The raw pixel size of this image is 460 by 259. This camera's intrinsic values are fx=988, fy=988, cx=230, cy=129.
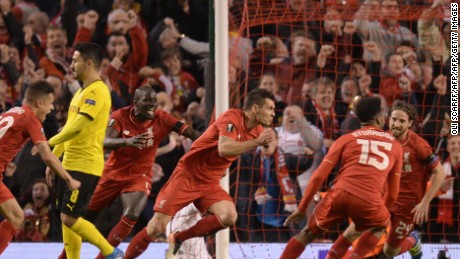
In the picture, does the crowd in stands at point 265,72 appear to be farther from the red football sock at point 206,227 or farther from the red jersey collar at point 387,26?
the red football sock at point 206,227

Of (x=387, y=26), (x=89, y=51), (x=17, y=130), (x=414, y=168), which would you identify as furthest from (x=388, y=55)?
(x=17, y=130)

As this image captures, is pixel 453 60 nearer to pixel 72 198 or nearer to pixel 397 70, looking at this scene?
pixel 397 70

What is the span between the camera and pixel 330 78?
12.8 meters

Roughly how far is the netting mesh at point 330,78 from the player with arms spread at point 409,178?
6.57 feet

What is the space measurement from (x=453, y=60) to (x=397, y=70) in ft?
2.69

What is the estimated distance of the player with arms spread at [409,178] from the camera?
369 inches

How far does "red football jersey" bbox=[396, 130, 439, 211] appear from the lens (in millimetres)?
9531

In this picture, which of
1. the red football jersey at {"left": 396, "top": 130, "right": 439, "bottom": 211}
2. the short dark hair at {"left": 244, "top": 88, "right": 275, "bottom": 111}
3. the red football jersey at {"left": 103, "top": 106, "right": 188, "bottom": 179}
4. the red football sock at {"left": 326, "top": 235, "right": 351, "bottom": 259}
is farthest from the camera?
the red football jersey at {"left": 103, "top": 106, "right": 188, "bottom": 179}

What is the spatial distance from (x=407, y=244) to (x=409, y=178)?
81 centimetres

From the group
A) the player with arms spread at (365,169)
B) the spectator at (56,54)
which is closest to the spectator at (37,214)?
the spectator at (56,54)

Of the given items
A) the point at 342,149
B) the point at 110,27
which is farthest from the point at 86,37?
the point at 342,149

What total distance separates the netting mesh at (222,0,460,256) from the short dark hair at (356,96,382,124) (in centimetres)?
304

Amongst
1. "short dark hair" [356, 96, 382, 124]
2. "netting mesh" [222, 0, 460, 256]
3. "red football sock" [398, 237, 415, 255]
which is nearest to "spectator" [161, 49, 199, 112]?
"netting mesh" [222, 0, 460, 256]

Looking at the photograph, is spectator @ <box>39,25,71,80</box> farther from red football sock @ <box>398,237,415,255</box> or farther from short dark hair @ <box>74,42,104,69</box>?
red football sock @ <box>398,237,415,255</box>
